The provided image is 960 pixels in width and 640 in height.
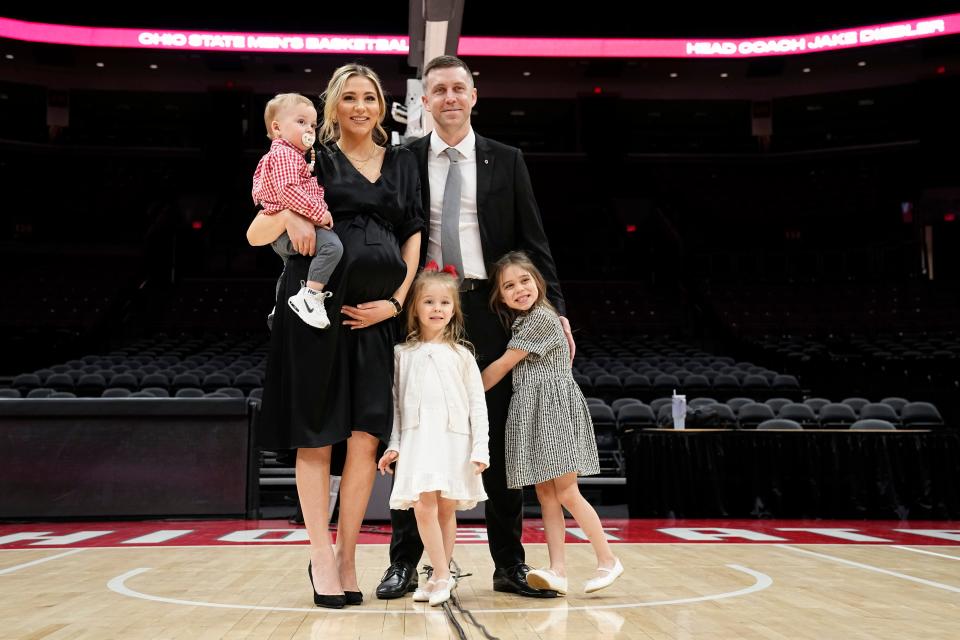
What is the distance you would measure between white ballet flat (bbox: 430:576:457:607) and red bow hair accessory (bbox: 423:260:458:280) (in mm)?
905

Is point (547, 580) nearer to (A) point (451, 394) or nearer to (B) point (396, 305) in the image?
(A) point (451, 394)

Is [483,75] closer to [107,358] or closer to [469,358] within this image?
[107,358]

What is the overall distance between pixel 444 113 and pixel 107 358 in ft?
32.3

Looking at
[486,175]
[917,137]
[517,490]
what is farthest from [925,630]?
[917,137]

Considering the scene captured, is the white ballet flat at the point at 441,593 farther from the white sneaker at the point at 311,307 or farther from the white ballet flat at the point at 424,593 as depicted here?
the white sneaker at the point at 311,307

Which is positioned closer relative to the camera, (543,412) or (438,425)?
(438,425)

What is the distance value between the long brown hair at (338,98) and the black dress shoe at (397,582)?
1351 mm

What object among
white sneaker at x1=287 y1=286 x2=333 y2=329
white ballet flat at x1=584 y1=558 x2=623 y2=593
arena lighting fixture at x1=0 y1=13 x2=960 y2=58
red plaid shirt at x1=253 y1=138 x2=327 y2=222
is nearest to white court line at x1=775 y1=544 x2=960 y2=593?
white ballet flat at x1=584 y1=558 x2=623 y2=593

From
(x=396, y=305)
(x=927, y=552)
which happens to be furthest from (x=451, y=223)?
(x=927, y=552)

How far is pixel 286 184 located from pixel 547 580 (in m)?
1.38

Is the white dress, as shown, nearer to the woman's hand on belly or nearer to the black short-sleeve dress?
the black short-sleeve dress

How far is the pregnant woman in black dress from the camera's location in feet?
8.14

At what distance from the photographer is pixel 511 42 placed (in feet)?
55.5

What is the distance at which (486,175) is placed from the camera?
2.92 metres
